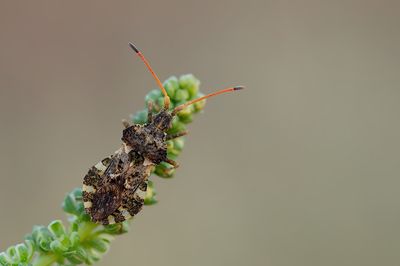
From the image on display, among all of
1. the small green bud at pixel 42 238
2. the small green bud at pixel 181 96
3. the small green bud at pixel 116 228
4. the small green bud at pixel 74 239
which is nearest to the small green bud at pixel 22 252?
the small green bud at pixel 42 238

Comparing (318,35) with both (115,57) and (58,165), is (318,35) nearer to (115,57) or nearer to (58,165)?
(115,57)

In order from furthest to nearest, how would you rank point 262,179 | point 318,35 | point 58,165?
point 318,35 < point 262,179 < point 58,165

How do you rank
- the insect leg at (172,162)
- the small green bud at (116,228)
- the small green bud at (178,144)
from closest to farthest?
the small green bud at (116,228) < the small green bud at (178,144) < the insect leg at (172,162)

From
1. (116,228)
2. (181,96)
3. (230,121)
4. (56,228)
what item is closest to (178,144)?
(181,96)

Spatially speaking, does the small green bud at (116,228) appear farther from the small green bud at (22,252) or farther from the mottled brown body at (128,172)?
the small green bud at (22,252)

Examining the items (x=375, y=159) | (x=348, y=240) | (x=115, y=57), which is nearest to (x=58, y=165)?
(x=115, y=57)

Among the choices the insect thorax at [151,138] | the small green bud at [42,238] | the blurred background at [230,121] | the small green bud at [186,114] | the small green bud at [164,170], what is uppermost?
the blurred background at [230,121]

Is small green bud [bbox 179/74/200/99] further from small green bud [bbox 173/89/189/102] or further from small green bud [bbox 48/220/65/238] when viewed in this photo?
small green bud [bbox 48/220/65/238]
